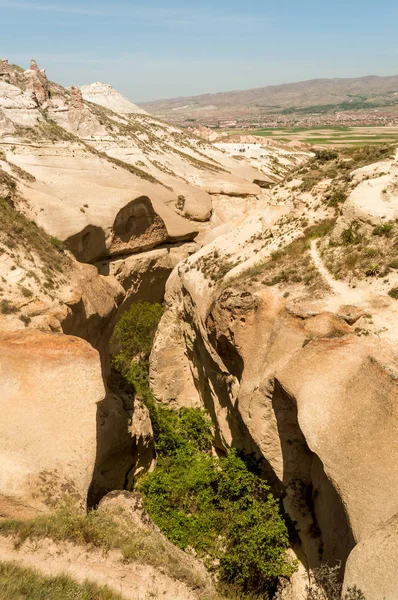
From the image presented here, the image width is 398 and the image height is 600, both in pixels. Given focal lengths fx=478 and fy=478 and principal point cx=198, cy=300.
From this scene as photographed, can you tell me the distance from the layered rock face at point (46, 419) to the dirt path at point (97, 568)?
855 mm

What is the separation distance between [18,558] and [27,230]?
9.66 meters

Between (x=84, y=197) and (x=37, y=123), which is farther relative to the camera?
(x=37, y=123)

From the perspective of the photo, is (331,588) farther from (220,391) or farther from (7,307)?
(7,307)

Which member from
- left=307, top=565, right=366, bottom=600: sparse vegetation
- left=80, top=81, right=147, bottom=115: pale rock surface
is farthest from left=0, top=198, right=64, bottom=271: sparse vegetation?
left=80, top=81, right=147, bottom=115: pale rock surface

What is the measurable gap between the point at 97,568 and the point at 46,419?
2714 mm

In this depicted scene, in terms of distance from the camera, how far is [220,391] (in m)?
13.9

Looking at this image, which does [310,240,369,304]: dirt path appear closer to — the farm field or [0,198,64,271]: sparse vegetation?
[0,198,64,271]: sparse vegetation

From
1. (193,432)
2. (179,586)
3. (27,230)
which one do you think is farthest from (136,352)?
(179,586)

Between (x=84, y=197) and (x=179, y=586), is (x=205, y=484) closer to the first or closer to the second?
(x=179, y=586)

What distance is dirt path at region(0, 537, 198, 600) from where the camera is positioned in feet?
22.5

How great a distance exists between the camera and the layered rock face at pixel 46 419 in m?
8.05

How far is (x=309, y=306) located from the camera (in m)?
10.2

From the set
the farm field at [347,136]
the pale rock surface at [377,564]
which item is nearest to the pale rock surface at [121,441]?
the pale rock surface at [377,564]

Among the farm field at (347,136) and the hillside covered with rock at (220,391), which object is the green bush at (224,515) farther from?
the farm field at (347,136)
